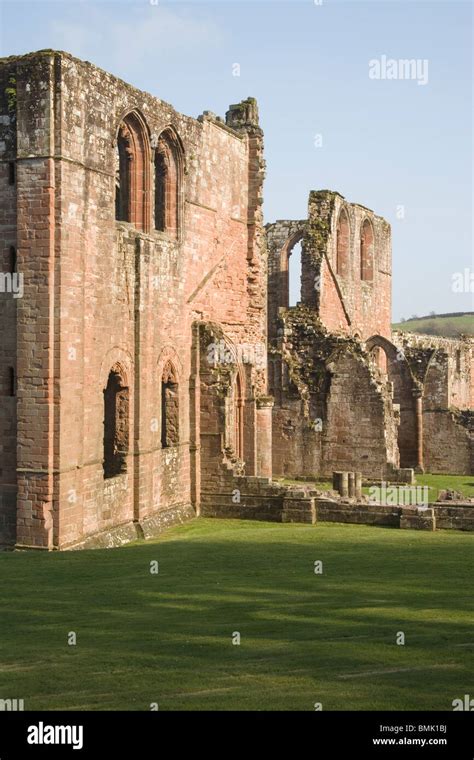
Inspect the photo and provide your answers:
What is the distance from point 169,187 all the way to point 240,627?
40.3ft

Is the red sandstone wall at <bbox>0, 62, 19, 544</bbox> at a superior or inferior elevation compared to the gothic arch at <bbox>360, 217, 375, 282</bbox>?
inferior

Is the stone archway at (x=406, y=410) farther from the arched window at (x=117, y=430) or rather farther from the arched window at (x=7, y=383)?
the arched window at (x=7, y=383)

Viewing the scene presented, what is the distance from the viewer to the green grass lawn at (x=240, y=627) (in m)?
7.67

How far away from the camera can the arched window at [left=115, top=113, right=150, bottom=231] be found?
18766mm

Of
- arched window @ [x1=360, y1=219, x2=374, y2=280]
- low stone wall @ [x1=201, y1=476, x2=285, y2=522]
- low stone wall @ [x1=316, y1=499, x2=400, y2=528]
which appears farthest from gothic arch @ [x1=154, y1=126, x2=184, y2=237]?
arched window @ [x1=360, y1=219, x2=374, y2=280]

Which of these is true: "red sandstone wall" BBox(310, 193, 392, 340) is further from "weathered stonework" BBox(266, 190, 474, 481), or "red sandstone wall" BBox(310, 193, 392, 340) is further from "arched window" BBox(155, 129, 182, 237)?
"arched window" BBox(155, 129, 182, 237)

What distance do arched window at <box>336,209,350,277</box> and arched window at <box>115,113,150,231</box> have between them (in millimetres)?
14125

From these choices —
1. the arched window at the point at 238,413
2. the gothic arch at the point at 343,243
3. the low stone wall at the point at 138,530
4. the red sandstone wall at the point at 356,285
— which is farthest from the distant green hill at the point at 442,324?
the low stone wall at the point at 138,530

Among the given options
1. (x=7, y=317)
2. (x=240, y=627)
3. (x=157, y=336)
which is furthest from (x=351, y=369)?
(x=240, y=627)

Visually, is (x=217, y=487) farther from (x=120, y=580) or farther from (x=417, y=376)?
(x=417, y=376)

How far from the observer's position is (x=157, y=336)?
19297 mm

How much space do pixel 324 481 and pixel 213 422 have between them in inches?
263

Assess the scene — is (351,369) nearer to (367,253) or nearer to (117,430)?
(367,253)

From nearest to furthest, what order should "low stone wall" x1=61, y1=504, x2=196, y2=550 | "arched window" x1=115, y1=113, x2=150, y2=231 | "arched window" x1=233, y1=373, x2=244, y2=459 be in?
"low stone wall" x1=61, y1=504, x2=196, y2=550
"arched window" x1=115, y1=113, x2=150, y2=231
"arched window" x1=233, y1=373, x2=244, y2=459
